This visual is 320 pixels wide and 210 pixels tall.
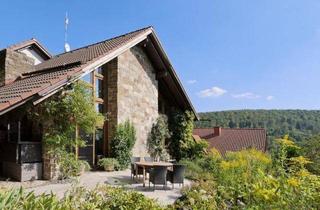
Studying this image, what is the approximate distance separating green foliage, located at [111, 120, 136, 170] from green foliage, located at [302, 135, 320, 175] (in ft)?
22.4

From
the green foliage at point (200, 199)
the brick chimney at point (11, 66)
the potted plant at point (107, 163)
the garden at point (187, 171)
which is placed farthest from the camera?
the brick chimney at point (11, 66)

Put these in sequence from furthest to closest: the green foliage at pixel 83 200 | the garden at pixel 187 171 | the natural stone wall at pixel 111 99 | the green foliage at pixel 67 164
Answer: the natural stone wall at pixel 111 99
the green foliage at pixel 67 164
the green foliage at pixel 83 200
the garden at pixel 187 171

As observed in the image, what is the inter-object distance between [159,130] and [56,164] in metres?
6.64

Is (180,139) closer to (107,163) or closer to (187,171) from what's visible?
(187,171)

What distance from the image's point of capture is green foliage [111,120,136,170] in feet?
44.1

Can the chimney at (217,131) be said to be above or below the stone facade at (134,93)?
below

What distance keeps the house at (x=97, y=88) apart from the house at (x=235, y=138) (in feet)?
44.2

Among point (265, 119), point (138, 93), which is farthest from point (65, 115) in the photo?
point (265, 119)

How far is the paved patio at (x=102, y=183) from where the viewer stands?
28.8ft

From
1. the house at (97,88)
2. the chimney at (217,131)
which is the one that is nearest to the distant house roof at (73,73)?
the house at (97,88)

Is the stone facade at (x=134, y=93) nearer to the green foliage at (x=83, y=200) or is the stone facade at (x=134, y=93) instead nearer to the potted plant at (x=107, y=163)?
the potted plant at (x=107, y=163)

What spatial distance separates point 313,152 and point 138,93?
8093mm

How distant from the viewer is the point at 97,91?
1393 cm

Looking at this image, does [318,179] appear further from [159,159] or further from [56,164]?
[159,159]
